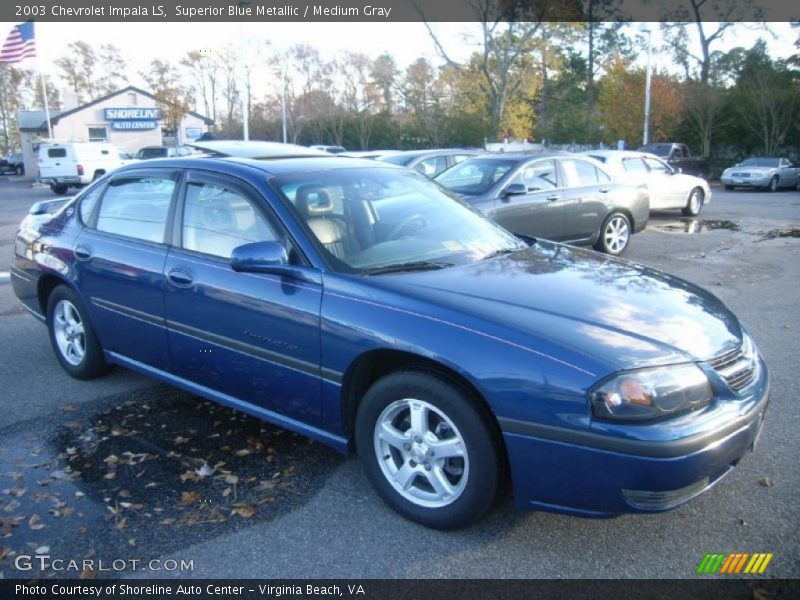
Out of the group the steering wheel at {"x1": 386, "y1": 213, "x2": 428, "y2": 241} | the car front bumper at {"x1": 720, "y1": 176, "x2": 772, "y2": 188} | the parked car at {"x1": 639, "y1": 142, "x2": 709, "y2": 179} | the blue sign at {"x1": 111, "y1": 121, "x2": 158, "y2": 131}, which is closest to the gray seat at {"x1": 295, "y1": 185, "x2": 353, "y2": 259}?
the steering wheel at {"x1": 386, "y1": 213, "x2": 428, "y2": 241}

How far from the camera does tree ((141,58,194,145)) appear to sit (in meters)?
40.4

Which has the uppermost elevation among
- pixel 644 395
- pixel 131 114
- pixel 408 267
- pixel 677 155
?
pixel 131 114

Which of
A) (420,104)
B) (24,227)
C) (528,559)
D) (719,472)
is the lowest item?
(528,559)

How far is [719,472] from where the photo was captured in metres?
2.77

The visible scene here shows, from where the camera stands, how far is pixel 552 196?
941 centimetres

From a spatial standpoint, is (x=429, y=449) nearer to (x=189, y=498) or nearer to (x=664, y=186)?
(x=189, y=498)

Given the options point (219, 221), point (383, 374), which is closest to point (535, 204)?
point (219, 221)

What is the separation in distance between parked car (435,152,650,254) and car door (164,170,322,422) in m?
5.20

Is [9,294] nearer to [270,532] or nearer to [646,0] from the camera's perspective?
[270,532]

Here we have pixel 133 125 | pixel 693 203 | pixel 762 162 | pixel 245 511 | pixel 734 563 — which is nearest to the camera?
pixel 734 563

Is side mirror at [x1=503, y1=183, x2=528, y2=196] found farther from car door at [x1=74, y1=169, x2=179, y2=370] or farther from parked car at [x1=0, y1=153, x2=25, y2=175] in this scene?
parked car at [x1=0, y1=153, x2=25, y2=175]

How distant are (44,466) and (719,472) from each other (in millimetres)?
3397

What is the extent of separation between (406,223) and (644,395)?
5.95 ft

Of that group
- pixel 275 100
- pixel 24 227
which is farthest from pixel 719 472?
pixel 275 100
